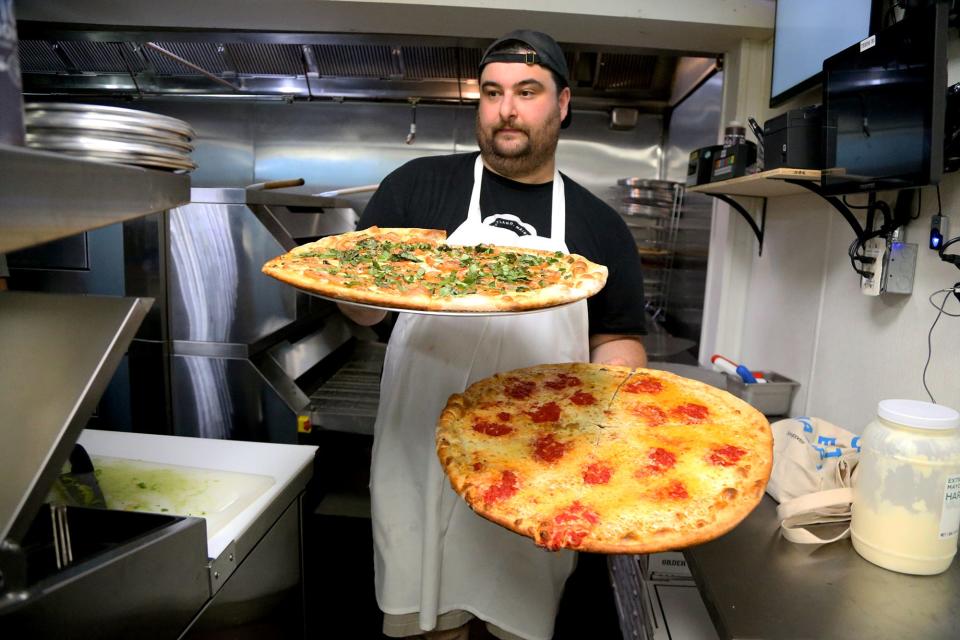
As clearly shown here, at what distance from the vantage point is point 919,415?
1.15 meters

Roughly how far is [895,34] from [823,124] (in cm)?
30

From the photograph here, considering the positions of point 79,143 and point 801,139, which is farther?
point 801,139

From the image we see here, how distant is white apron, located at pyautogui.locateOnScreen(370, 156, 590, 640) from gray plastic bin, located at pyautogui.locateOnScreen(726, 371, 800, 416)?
2.91 feet

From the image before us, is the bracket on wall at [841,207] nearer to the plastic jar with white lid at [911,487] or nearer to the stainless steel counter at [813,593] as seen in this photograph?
the plastic jar with white lid at [911,487]

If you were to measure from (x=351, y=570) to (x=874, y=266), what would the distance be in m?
2.48

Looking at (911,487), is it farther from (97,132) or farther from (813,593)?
(97,132)

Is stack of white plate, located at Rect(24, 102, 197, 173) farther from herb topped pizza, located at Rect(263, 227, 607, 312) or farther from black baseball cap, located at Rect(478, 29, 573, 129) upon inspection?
black baseball cap, located at Rect(478, 29, 573, 129)

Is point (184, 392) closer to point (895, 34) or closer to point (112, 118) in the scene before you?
point (112, 118)

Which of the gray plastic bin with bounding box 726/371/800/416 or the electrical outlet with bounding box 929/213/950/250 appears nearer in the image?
the electrical outlet with bounding box 929/213/950/250

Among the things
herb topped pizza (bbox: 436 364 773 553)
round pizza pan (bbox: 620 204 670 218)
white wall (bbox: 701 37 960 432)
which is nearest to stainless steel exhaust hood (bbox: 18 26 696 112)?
round pizza pan (bbox: 620 204 670 218)

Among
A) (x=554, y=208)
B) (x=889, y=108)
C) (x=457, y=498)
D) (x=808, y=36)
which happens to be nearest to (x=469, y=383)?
(x=457, y=498)

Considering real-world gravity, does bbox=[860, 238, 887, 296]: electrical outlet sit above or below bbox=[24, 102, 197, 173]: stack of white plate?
below

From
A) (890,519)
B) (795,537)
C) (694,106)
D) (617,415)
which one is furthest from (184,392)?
(694,106)

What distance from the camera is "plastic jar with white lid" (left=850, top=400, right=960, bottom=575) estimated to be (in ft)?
3.72
